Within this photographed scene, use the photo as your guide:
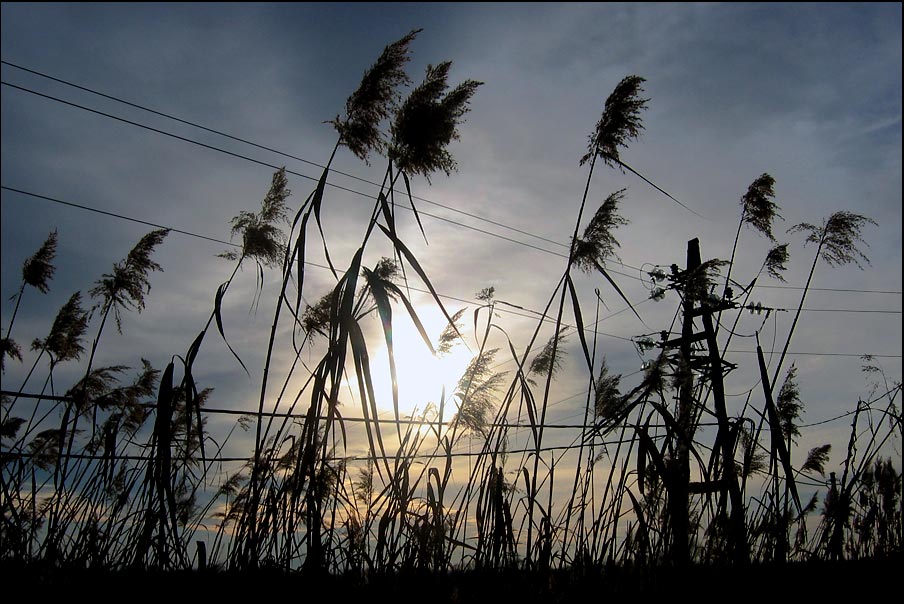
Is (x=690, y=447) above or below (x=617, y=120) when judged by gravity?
below

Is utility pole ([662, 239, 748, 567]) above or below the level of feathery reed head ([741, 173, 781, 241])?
below

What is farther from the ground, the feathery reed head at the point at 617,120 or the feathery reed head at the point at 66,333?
the feathery reed head at the point at 617,120

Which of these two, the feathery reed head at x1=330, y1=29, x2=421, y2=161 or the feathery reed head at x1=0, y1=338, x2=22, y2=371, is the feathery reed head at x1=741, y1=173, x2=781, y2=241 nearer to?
the feathery reed head at x1=330, y1=29, x2=421, y2=161

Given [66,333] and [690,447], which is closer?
[690,447]

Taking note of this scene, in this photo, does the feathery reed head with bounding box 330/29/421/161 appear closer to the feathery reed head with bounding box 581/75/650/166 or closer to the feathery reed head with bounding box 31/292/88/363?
the feathery reed head with bounding box 581/75/650/166

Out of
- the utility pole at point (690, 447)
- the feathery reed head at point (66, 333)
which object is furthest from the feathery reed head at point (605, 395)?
the feathery reed head at point (66, 333)

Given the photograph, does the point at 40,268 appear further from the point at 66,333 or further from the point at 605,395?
the point at 605,395

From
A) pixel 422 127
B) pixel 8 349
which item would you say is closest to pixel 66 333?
pixel 8 349

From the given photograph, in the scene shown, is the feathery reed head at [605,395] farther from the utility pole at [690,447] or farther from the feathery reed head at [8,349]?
the feathery reed head at [8,349]

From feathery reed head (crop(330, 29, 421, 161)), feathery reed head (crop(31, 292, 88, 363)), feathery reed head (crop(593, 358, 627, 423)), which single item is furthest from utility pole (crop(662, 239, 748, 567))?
feathery reed head (crop(31, 292, 88, 363))

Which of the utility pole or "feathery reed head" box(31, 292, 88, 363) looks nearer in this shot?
the utility pole

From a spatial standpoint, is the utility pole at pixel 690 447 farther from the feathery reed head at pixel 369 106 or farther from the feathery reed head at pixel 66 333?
the feathery reed head at pixel 66 333

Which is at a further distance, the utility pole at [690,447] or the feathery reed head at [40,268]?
the feathery reed head at [40,268]

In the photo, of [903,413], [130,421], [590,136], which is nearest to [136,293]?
[130,421]
